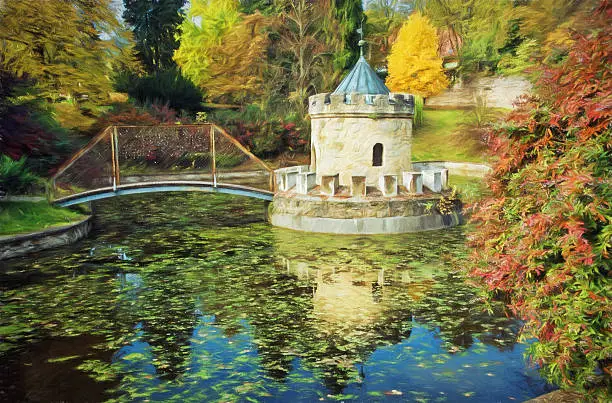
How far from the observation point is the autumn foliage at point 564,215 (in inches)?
177

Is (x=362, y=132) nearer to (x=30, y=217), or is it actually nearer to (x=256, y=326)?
(x=256, y=326)

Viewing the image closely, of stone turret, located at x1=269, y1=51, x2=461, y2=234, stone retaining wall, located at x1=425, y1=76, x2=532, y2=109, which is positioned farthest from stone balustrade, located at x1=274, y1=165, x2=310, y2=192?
stone retaining wall, located at x1=425, y1=76, x2=532, y2=109

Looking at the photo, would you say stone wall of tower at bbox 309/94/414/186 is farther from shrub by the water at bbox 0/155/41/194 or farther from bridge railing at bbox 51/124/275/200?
shrub by the water at bbox 0/155/41/194

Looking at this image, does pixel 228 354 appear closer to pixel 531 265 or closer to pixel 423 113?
pixel 531 265

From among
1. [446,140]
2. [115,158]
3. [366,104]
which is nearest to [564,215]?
[366,104]

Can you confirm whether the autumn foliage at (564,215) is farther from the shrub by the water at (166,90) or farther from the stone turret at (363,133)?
the shrub by the water at (166,90)

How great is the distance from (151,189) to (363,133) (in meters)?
6.17

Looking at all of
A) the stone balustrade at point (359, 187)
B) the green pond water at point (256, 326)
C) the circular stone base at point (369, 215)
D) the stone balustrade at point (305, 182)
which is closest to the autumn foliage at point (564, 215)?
the green pond water at point (256, 326)

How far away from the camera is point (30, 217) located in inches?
554

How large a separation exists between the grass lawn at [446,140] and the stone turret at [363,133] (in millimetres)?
20717

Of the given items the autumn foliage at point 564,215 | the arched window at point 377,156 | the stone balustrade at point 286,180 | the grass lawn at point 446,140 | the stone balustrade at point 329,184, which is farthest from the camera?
the grass lawn at point 446,140

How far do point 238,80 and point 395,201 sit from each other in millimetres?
23796

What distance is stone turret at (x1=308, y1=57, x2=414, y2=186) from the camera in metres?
15.4

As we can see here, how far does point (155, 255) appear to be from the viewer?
42.0ft
